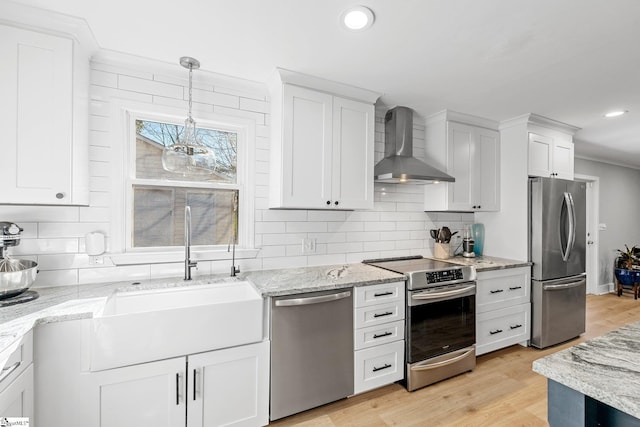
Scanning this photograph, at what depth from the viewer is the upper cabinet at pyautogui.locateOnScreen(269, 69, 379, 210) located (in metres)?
2.27

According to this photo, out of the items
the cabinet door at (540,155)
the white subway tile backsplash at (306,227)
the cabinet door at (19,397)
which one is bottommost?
the cabinet door at (19,397)

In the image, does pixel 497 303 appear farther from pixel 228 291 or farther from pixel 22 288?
pixel 22 288

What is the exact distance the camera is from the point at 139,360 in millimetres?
1560

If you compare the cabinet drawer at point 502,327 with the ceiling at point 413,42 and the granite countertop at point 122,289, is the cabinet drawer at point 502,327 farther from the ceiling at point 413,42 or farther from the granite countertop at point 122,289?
the ceiling at point 413,42

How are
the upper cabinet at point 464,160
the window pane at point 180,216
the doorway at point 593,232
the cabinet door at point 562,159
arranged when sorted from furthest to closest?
the doorway at point 593,232
the cabinet door at point 562,159
the upper cabinet at point 464,160
the window pane at point 180,216

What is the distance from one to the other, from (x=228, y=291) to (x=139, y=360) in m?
0.70

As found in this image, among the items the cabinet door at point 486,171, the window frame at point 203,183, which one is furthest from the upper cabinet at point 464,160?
the window frame at point 203,183

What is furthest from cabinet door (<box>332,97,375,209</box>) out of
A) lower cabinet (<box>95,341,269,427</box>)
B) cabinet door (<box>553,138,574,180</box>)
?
cabinet door (<box>553,138,574,180</box>)

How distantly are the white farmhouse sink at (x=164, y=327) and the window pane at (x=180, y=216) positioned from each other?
458mm

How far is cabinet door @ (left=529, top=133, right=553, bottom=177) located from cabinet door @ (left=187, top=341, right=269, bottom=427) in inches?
130

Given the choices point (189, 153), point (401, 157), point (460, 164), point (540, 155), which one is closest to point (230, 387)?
point (189, 153)

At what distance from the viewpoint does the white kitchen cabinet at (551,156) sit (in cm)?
324

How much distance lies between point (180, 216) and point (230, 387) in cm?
128

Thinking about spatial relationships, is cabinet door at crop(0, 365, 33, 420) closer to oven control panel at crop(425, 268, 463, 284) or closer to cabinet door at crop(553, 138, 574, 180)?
oven control panel at crop(425, 268, 463, 284)
